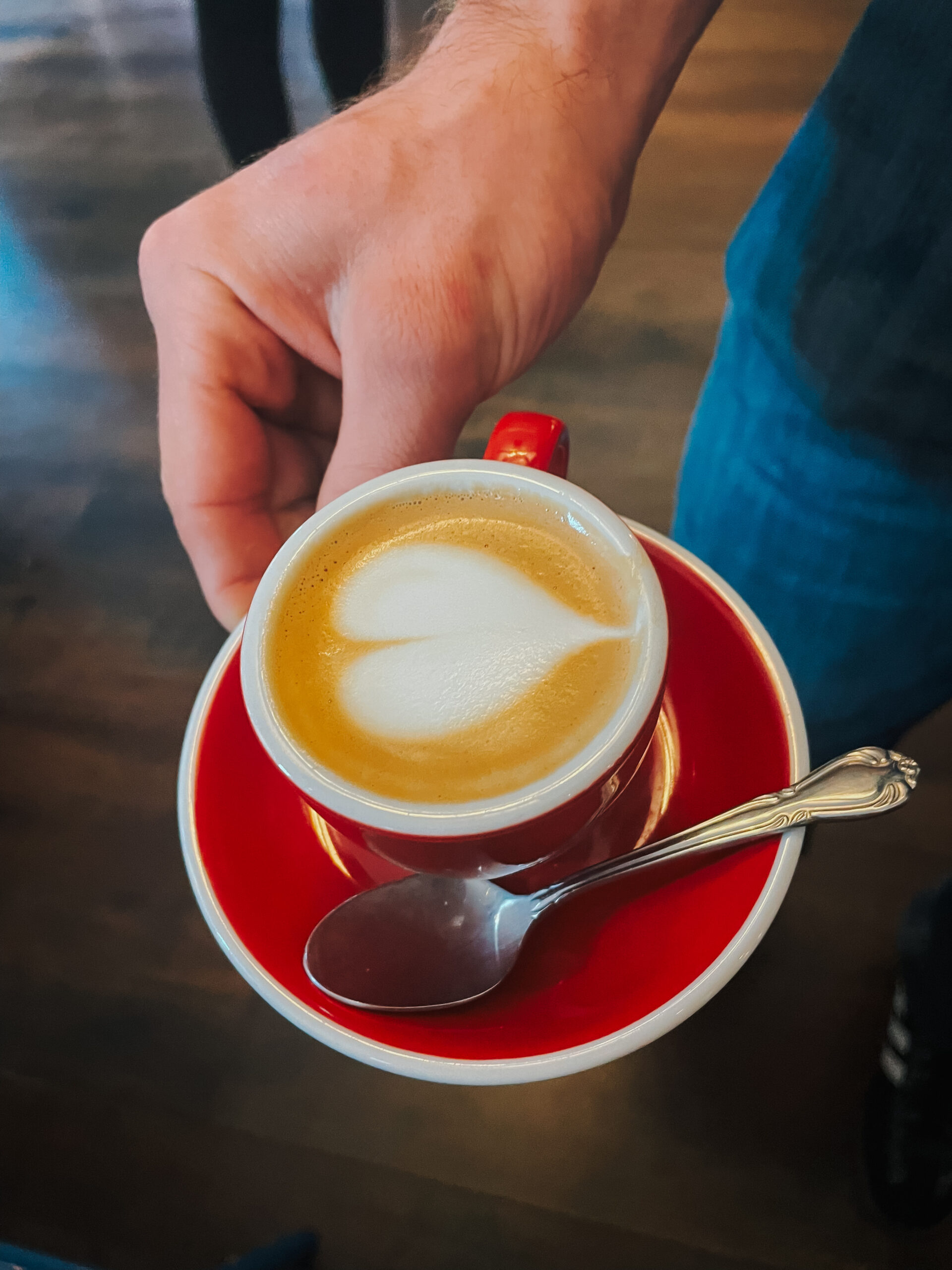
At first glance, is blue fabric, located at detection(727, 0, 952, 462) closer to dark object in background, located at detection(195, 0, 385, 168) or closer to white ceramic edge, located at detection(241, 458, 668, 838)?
white ceramic edge, located at detection(241, 458, 668, 838)

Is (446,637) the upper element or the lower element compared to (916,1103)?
upper

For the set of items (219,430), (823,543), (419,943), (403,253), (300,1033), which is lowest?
(300,1033)

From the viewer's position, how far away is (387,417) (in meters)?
0.73

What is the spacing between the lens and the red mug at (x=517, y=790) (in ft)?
1.74

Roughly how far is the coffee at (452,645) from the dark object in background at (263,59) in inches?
56.2

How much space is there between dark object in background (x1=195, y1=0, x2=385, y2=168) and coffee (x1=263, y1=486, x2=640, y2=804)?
1.43 meters

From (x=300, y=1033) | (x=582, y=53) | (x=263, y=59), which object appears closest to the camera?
(x=582, y=53)

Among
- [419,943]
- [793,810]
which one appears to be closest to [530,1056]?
[419,943]

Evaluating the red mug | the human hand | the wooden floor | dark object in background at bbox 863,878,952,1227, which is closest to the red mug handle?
the red mug

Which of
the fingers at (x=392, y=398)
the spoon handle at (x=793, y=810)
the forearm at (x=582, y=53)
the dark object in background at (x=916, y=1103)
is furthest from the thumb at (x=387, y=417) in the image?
the dark object in background at (x=916, y=1103)

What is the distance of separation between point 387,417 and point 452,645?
246 millimetres

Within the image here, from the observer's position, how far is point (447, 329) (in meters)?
0.72

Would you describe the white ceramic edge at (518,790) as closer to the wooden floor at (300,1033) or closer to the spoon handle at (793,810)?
the spoon handle at (793,810)

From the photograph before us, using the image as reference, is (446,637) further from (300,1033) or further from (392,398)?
(300,1033)
